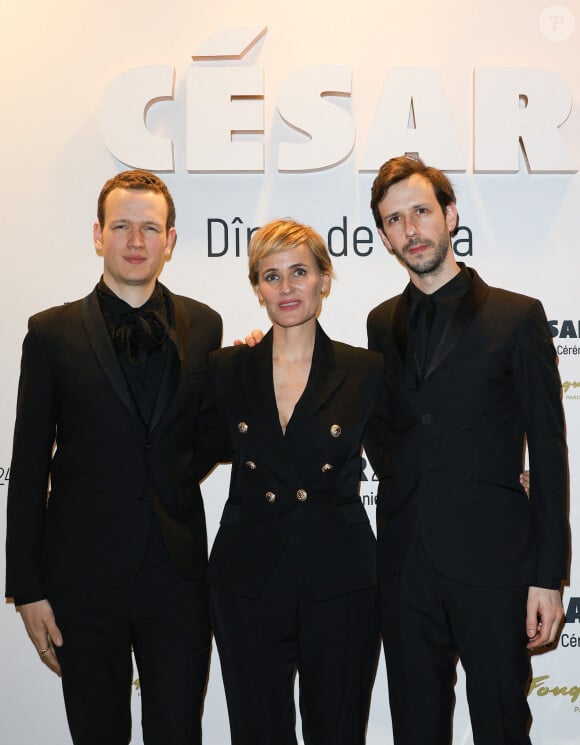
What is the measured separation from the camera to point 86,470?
2.46 metres

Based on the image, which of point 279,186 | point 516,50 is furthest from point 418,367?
point 516,50

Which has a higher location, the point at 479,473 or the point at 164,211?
the point at 164,211

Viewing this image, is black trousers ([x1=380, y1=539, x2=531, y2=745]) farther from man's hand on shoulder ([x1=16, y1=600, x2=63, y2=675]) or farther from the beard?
man's hand on shoulder ([x1=16, y1=600, x2=63, y2=675])

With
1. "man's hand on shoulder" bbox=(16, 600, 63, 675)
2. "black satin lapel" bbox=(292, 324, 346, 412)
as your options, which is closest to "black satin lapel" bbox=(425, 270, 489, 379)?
"black satin lapel" bbox=(292, 324, 346, 412)

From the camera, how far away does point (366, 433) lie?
2697mm

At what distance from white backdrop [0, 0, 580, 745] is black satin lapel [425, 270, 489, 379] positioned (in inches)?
34.8

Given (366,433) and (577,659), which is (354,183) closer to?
(366,433)

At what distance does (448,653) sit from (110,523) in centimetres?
111

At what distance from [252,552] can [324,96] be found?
6.47ft

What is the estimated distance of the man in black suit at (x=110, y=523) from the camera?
95.3 inches

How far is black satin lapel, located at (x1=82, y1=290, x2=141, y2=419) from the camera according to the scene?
2427 mm

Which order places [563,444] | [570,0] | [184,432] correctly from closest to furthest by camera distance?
[563,444]
[184,432]
[570,0]

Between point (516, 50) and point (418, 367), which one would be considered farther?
point (516, 50)

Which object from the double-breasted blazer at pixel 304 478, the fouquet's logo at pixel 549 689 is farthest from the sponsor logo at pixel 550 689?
the double-breasted blazer at pixel 304 478
